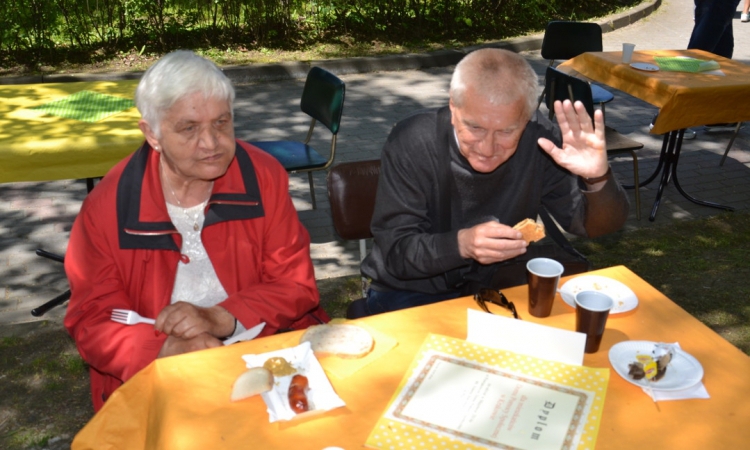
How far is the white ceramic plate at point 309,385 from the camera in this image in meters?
1.87

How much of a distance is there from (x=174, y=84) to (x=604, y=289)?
153 cm

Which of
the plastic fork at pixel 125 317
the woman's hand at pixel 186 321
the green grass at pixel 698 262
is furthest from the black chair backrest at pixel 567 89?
the plastic fork at pixel 125 317

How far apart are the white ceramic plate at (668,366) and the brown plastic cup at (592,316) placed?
6 cm

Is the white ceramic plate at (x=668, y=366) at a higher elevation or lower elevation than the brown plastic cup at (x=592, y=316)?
lower

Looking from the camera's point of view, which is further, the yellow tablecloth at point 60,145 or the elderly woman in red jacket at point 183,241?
the yellow tablecloth at point 60,145

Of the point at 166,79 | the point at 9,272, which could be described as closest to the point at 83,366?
the point at 9,272

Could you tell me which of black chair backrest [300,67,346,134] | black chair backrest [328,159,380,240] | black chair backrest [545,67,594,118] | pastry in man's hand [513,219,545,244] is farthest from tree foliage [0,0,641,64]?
pastry in man's hand [513,219,545,244]

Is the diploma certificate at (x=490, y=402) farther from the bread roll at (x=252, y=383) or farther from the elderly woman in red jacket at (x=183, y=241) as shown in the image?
the elderly woman in red jacket at (x=183, y=241)

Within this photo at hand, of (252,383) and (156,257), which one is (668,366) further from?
(156,257)

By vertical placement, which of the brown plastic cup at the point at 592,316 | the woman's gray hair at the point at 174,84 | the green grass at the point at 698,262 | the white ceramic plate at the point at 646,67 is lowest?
the green grass at the point at 698,262

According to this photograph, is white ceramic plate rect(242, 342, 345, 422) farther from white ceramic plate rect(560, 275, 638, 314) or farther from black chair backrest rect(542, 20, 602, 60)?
black chair backrest rect(542, 20, 602, 60)

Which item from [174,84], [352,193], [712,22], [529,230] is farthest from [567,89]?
[174,84]

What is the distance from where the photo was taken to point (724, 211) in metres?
5.85

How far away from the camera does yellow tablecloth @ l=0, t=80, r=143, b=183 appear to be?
3480 millimetres
